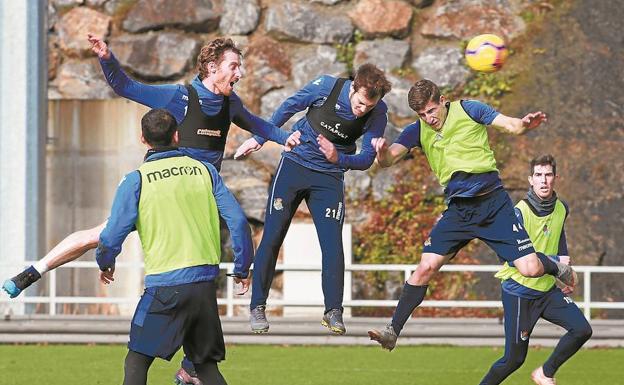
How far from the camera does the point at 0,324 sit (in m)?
18.9

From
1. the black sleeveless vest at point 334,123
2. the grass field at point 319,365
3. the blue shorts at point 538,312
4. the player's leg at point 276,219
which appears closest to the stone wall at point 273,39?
the grass field at point 319,365

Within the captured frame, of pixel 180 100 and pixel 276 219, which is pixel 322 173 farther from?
pixel 180 100

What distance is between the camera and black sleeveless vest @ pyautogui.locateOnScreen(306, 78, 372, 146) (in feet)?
38.4

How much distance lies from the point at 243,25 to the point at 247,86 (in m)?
1.35

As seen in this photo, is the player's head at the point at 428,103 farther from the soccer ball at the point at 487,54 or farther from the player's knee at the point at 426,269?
the player's knee at the point at 426,269

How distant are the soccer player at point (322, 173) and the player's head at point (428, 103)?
15.2 inches

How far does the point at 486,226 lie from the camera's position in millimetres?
11719

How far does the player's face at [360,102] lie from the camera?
1139 cm

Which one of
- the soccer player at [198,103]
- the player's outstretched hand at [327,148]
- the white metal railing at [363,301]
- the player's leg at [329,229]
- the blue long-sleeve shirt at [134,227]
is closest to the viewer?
the blue long-sleeve shirt at [134,227]

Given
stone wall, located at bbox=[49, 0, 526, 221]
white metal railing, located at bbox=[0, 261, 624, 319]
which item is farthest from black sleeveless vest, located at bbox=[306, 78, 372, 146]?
stone wall, located at bbox=[49, 0, 526, 221]

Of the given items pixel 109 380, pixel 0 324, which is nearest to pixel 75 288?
pixel 0 324

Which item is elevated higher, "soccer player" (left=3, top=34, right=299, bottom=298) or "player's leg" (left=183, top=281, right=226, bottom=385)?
"soccer player" (left=3, top=34, right=299, bottom=298)

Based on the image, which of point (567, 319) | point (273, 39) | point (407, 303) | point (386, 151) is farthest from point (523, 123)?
point (273, 39)

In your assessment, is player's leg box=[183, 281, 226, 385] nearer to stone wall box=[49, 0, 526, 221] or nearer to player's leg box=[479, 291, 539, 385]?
player's leg box=[479, 291, 539, 385]
